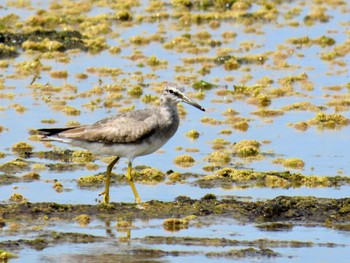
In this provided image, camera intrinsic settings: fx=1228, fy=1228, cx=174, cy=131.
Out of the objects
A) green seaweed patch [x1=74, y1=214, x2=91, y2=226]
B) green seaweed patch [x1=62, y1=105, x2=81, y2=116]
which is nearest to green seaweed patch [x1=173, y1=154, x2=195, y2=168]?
green seaweed patch [x1=62, y1=105, x2=81, y2=116]

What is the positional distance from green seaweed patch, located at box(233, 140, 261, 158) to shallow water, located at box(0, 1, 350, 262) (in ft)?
0.88

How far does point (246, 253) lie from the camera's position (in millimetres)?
16750

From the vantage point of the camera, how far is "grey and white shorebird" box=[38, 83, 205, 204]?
65.8ft

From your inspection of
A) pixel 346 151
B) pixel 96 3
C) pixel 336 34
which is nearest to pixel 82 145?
pixel 346 151

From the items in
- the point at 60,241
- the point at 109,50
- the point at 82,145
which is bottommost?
the point at 60,241

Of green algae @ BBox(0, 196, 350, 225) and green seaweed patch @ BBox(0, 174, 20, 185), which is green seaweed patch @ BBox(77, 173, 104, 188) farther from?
green algae @ BBox(0, 196, 350, 225)

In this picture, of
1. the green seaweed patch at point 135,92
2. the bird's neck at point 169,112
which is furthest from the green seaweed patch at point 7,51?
the bird's neck at point 169,112

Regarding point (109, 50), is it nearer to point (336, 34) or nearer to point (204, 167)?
point (336, 34)

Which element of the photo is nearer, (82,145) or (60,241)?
(60,241)

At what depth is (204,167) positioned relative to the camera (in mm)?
22672

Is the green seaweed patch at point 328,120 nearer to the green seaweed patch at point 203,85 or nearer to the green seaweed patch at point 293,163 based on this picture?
the green seaweed patch at point 293,163

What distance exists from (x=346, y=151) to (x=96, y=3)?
16140mm

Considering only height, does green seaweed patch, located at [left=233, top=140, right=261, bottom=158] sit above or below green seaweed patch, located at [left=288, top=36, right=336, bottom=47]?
below

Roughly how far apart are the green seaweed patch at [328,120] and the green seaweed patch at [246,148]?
2.47 m
